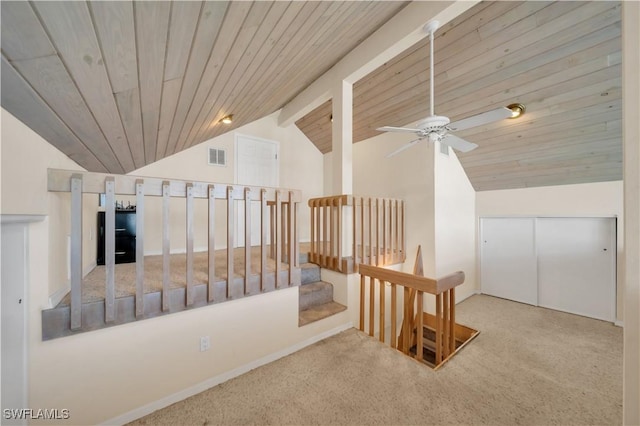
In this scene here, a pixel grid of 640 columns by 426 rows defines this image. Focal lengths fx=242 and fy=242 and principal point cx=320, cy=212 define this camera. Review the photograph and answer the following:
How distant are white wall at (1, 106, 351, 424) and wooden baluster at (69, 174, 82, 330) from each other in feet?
0.39

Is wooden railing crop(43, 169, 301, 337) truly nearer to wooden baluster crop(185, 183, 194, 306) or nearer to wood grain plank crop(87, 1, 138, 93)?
wooden baluster crop(185, 183, 194, 306)

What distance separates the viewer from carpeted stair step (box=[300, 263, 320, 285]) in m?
3.18

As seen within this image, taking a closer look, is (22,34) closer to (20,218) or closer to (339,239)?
(20,218)

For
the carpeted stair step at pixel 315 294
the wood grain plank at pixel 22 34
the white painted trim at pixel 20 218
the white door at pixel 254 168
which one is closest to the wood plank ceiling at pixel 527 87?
the white door at pixel 254 168

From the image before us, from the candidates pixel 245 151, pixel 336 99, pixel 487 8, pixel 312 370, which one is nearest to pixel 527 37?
pixel 487 8

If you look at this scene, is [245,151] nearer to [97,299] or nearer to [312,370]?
[97,299]

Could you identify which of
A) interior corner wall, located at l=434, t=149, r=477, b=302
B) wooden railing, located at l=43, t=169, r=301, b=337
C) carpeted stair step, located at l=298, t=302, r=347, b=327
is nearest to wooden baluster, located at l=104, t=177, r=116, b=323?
wooden railing, located at l=43, t=169, r=301, b=337

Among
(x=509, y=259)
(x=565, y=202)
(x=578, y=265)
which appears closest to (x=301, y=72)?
(x=565, y=202)

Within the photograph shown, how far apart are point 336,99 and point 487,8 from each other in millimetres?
1744

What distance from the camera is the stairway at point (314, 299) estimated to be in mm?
2646

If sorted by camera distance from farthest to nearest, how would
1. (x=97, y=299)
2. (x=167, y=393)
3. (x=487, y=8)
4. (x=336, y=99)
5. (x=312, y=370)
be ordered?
(x=336, y=99)
(x=487, y=8)
(x=312, y=370)
(x=167, y=393)
(x=97, y=299)

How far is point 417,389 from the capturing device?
1826 millimetres

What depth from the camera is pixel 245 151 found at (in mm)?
4570

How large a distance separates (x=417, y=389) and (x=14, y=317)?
253cm
